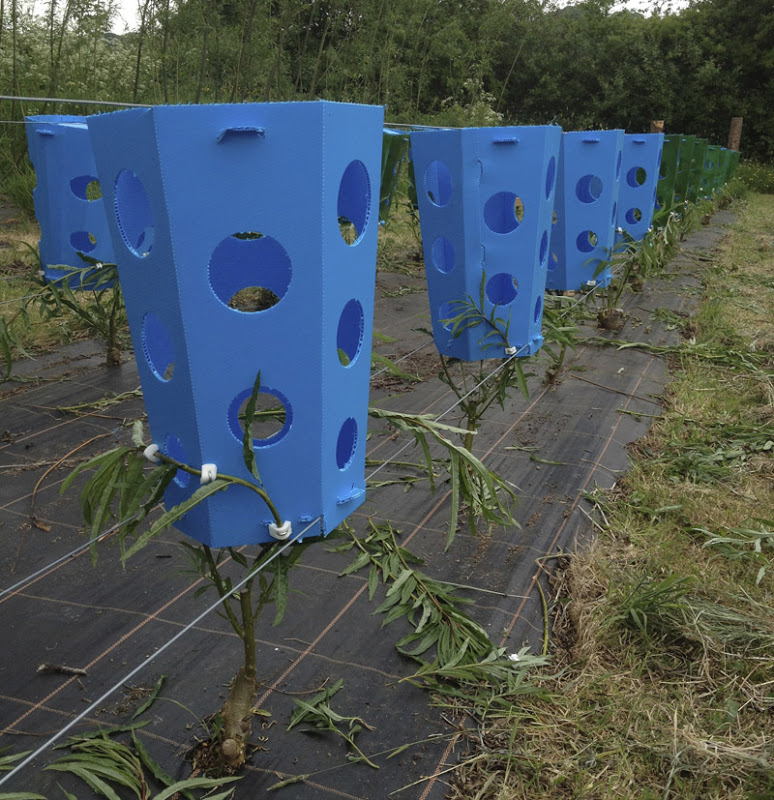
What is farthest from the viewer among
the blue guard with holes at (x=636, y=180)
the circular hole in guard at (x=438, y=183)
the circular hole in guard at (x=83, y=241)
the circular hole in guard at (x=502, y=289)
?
the blue guard with holes at (x=636, y=180)

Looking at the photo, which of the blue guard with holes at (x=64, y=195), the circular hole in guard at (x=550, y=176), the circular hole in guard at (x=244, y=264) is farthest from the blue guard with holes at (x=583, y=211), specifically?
the circular hole in guard at (x=244, y=264)

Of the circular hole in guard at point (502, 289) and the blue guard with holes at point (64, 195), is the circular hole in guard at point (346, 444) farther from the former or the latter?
the blue guard with holes at point (64, 195)

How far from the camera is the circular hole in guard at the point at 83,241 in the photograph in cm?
406

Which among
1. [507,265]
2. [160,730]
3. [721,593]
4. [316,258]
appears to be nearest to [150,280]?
[316,258]

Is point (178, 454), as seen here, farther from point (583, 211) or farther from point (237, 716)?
point (583, 211)

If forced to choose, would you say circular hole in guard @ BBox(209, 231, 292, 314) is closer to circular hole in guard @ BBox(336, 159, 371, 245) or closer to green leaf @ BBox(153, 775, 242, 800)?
circular hole in guard @ BBox(336, 159, 371, 245)

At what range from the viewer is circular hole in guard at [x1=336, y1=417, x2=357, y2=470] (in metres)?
1.56

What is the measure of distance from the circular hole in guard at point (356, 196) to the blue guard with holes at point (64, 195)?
2.71m

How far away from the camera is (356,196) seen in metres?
1.54

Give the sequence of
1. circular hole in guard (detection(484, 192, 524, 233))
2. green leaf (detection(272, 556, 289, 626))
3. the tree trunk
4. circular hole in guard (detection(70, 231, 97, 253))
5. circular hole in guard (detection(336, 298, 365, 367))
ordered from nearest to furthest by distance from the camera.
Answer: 1. green leaf (detection(272, 556, 289, 626))
2. circular hole in guard (detection(336, 298, 365, 367))
3. the tree trunk
4. circular hole in guard (detection(484, 192, 524, 233))
5. circular hole in guard (detection(70, 231, 97, 253))

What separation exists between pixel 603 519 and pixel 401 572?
1.07 meters

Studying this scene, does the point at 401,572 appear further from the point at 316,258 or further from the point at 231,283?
the point at 316,258

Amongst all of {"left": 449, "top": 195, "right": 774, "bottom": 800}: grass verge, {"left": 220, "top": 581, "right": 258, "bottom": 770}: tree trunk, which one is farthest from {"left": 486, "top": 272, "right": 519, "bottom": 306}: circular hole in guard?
{"left": 220, "top": 581, "right": 258, "bottom": 770}: tree trunk

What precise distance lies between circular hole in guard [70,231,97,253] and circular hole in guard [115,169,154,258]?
2.54 metres
